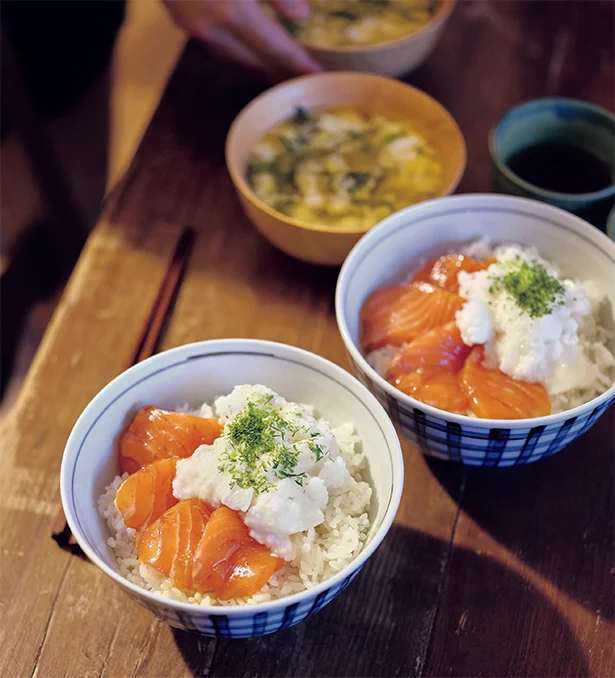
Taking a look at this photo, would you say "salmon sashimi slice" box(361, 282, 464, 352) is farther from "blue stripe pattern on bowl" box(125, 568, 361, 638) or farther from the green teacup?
"blue stripe pattern on bowl" box(125, 568, 361, 638)

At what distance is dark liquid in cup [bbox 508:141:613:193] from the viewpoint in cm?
176

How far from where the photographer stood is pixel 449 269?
1538 mm

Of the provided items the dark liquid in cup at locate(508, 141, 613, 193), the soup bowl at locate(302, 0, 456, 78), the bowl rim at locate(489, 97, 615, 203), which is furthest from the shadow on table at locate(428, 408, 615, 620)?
the soup bowl at locate(302, 0, 456, 78)

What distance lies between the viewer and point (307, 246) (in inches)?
64.4

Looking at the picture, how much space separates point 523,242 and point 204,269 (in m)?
0.72

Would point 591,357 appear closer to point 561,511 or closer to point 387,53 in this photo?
point 561,511

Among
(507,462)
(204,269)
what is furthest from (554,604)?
(204,269)

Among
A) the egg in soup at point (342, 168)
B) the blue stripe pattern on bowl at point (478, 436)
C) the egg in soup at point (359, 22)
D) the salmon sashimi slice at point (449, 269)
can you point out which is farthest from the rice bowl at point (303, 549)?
the egg in soup at point (359, 22)

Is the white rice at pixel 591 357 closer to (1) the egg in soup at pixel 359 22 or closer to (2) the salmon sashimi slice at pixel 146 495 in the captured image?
(2) the salmon sashimi slice at pixel 146 495

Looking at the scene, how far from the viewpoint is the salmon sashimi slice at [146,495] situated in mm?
1175

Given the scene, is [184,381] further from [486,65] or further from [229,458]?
[486,65]

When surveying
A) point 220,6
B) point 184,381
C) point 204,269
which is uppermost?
point 220,6

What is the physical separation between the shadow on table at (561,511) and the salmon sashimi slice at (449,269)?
364 mm

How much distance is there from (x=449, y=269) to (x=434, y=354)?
23cm
